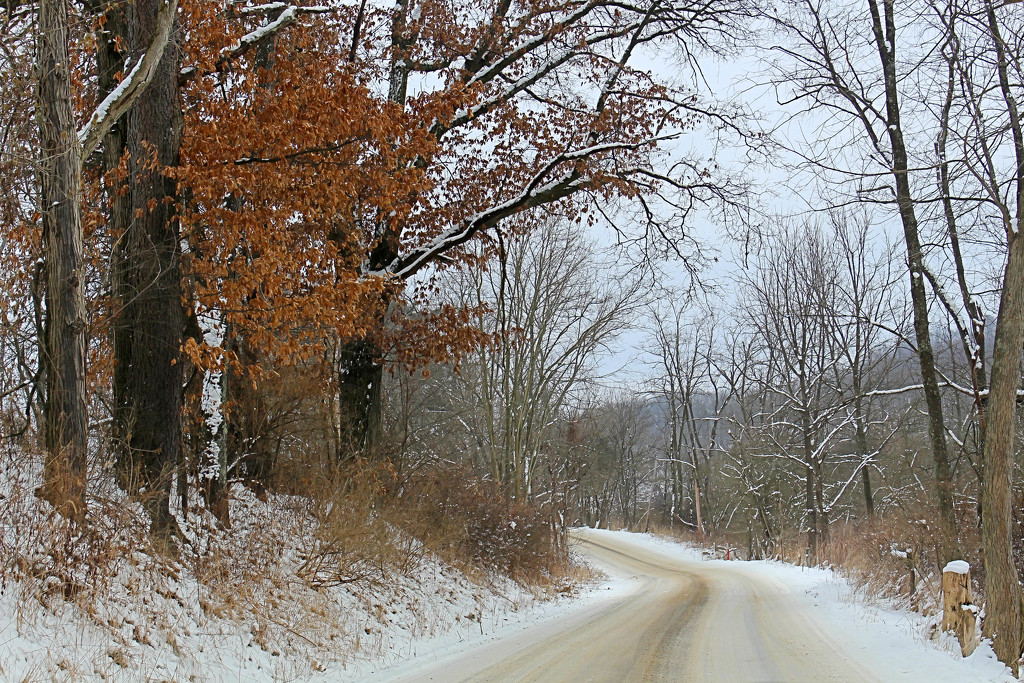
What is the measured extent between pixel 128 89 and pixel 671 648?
342 inches

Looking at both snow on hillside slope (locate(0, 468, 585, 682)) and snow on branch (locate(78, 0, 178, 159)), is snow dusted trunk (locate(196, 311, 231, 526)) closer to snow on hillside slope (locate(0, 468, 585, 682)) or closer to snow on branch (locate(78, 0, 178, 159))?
snow on hillside slope (locate(0, 468, 585, 682))

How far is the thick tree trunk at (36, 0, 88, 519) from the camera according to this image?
22.1 ft

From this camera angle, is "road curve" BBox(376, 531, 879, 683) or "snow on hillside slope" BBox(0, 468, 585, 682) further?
"road curve" BBox(376, 531, 879, 683)

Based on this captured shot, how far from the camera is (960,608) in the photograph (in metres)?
8.19

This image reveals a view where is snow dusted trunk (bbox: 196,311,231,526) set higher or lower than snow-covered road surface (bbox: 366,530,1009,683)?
higher

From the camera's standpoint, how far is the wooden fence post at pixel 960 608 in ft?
26.2

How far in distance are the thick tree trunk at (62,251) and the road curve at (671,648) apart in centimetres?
408

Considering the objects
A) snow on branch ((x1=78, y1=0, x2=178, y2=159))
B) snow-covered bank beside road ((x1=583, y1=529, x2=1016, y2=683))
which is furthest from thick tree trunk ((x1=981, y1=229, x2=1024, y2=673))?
snow on branch ((x1=78, y1=0, x2=178, y2=159))

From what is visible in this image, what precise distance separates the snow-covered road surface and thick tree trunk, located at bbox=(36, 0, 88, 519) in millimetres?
4004

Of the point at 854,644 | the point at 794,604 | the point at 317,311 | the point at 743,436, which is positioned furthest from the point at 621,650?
the point at 743,436

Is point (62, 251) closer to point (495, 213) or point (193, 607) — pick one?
point (193, 607)

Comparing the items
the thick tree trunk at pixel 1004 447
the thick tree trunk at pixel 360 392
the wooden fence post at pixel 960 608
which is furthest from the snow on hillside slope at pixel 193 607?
the thick tree trunk at pixel 1004 447

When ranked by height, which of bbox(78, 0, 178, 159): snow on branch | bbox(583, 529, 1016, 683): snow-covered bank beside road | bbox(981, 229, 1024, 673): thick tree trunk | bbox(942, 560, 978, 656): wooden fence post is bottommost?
bbox(583, 529, 1016, 683): snow-covered bank beside road

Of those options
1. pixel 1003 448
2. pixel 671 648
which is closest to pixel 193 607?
pixel 671 648
